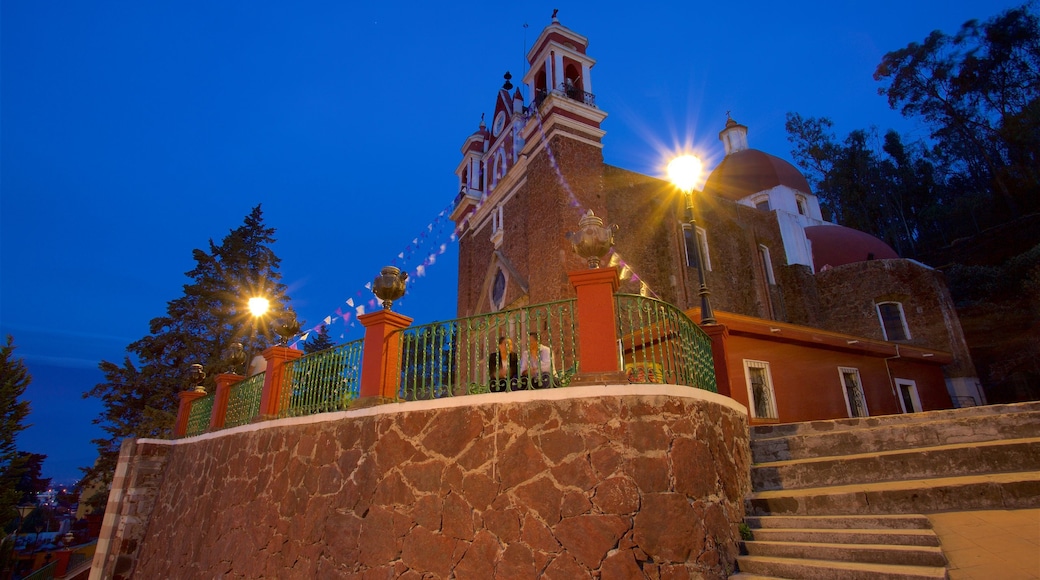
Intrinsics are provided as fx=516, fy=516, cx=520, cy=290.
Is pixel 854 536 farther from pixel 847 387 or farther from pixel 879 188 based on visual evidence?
pixel 879 188

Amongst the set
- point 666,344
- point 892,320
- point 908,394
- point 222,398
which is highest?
point 892,320

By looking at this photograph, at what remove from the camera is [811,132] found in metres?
41.2

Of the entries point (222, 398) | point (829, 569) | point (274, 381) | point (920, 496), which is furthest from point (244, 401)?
point (920, 496)

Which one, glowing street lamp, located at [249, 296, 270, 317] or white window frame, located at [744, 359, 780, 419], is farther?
glowing street lamp, located at [249, 296, 270, 317]

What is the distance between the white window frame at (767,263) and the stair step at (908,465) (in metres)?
17.4

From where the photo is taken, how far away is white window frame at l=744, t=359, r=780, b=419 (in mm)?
11250

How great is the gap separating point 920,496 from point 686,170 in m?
5.65

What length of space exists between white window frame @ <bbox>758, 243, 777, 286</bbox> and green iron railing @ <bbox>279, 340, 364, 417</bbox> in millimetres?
19566

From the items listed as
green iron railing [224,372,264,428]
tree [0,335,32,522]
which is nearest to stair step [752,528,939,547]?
green iron railing [224,372,264,428]

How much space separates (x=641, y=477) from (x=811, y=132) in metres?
44.9

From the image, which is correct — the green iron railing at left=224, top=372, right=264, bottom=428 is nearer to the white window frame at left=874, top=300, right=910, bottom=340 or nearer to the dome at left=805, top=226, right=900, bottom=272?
the white window frame at left=874, top=300, right=910, bottom=340

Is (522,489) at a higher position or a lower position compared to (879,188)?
lower

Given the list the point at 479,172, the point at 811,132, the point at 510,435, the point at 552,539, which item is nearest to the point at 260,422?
the point at 510,435

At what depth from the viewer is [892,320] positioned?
21062 millimetres
